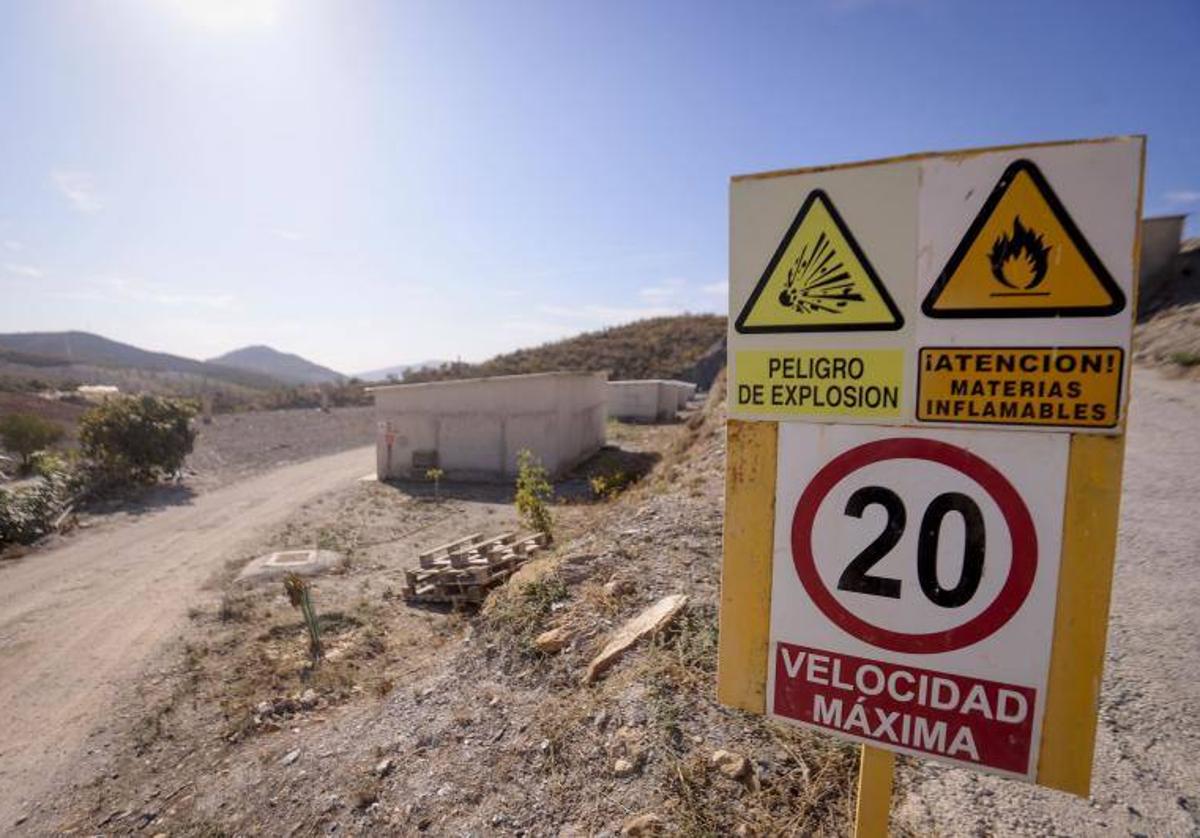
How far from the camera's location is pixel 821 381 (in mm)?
1650

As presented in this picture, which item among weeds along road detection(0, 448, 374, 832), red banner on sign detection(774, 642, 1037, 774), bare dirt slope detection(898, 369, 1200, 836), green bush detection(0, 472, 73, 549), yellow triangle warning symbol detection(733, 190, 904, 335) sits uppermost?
yellow triangle warning symbol detection(733, 190, 904, 335)

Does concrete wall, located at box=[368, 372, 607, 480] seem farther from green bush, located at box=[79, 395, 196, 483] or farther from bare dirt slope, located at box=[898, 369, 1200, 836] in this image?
bare dirt slope, located at box=[898, 369, 1200, 836]

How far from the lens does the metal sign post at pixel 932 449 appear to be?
1.36m

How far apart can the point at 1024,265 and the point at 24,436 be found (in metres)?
24.2

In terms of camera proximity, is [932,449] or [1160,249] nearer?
[932,449]

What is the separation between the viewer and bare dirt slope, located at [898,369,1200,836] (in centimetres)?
269

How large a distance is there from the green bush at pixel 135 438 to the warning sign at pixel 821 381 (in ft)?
69.4

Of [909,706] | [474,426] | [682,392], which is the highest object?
[682,392]

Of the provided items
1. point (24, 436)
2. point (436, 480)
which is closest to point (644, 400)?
point (436, 480)

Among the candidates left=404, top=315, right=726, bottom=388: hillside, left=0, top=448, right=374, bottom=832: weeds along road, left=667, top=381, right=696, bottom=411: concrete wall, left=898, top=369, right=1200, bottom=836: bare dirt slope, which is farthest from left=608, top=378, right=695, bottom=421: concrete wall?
left=898, top=369, right=1200, bottom=836: bare dirt slope

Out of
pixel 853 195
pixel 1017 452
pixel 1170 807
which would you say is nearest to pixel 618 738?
pixel 1170 807

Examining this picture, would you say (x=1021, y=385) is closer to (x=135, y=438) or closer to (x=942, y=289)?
(x=942, y=289)

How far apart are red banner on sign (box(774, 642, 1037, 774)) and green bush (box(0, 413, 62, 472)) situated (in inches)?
912

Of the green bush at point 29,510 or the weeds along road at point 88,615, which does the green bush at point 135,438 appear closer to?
the green bush at point 29,510
